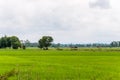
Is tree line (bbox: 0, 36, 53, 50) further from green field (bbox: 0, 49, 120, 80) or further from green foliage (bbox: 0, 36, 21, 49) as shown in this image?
green field (bbox: 0, 49, 120, 80)

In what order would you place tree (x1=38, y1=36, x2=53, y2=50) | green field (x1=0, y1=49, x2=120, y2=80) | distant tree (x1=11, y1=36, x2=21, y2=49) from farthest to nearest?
tree (x1=38, y1=36, x2=53, y2=50), distant tree (x1=11, y1=36, x2=21, y2=49), green field (x1=0, y1=49, x2=120, y2=80)

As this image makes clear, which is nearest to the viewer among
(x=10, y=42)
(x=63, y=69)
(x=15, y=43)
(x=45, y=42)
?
(x=63, y=69)

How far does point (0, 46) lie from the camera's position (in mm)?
159000

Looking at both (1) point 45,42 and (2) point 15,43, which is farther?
(1) point 45,42

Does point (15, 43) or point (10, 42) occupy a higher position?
point (10, 42)

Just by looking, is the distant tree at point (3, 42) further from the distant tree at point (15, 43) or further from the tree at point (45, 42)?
the tree at point (45, 42)

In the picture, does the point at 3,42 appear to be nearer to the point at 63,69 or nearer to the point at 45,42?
the point at 45,42

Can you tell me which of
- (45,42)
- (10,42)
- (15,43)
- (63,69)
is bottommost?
(63,69)

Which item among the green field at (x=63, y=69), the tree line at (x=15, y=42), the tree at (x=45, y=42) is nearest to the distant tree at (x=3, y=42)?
the tree line at (x=15, y=42)

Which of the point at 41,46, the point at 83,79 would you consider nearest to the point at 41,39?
the point at 41,46

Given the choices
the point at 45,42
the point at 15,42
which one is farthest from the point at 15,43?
the point at 45,42

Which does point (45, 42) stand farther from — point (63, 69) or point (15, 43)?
point (63, 69)

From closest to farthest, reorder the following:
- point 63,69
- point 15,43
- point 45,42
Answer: point 63,69
point 15,43
point 45,42

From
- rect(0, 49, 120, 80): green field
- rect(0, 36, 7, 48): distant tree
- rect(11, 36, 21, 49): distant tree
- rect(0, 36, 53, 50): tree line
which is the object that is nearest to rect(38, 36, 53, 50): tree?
rect(0, 36, 53, 50): tree line
